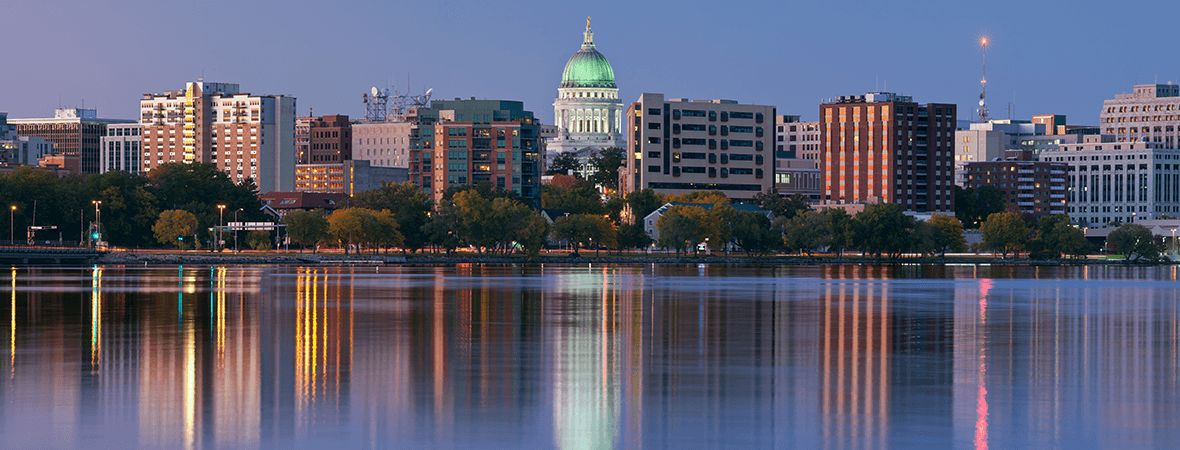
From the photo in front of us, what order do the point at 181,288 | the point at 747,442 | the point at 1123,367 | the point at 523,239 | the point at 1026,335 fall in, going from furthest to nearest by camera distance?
the point at 523,239
the point at 181,288
the point at 1026,335
the point at 1123,367
the point at 747,442

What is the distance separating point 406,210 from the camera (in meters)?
182

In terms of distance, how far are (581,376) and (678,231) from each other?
144 meters

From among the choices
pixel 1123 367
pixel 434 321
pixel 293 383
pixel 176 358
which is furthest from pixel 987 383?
pixel 434 321

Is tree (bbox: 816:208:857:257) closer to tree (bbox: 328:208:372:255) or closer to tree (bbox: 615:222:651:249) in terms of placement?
tree (bbox: 615:222:651:249)

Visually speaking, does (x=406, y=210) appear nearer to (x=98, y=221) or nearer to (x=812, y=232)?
(x=98, y=221)

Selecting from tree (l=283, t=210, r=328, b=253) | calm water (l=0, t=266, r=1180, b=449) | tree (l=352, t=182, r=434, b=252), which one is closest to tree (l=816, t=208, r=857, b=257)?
tree (l=352, t=182, r=434, b=252)

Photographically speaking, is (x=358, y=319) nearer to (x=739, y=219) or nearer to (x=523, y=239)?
(x=523, y=239)

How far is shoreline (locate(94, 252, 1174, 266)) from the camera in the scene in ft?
489

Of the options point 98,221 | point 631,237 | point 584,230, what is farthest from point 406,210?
point 98,221

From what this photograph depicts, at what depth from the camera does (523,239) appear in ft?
560

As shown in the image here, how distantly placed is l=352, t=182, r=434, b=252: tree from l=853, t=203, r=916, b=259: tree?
55.5 m

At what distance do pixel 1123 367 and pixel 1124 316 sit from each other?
79.4 feet

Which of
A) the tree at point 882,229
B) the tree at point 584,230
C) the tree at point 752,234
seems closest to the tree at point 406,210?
the tree at point 584,230

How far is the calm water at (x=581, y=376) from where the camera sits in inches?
936
